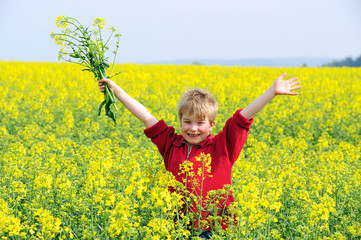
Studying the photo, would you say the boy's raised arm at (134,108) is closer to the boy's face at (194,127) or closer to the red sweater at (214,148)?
the red sweater at (214,148)

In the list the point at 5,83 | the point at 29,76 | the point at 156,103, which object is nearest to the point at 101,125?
the point at 156,103

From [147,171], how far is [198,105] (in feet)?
2.86

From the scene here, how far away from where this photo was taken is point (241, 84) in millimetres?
17953

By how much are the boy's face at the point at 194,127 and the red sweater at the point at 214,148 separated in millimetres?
65

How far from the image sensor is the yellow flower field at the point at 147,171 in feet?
11.9

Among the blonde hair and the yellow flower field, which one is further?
the blonde hair

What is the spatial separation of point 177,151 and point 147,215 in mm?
753

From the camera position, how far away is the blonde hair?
4.05 m

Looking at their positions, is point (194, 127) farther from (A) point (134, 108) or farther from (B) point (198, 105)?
(A) point (134, 108)

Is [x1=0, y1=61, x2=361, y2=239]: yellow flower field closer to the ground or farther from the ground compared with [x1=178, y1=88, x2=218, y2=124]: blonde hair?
closer to the ground

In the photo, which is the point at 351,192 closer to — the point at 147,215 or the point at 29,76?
the point at 147,215

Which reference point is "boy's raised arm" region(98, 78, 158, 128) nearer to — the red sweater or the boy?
the boy

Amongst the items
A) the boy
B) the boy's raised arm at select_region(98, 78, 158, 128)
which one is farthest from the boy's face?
the boy's raised arm at select_region(98, 78, 158, 128)

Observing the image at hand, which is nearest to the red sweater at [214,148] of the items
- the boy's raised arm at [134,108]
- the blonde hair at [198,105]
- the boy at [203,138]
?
the boy at [203,138]
